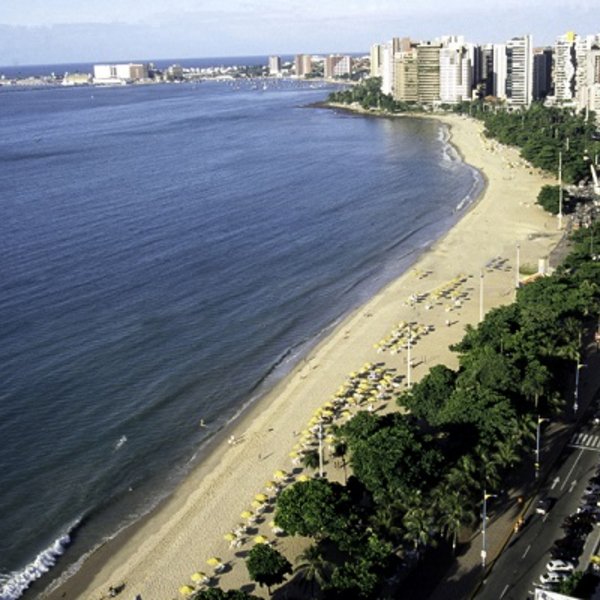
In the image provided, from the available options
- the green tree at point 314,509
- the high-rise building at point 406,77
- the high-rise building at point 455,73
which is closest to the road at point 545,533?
the green tree at point 314,509

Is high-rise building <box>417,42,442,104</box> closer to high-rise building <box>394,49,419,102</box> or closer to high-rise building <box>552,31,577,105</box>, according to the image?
high-rise building <box>394,49,419,102</box>

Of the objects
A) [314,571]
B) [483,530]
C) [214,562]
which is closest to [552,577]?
[483,530]

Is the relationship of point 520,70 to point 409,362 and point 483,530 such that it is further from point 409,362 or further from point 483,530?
point 483,530

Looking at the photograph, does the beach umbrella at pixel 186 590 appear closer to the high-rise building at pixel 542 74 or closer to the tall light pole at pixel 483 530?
the tall light pole at pixel 483 530

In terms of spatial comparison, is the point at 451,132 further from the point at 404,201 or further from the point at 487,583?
the point at 487,583

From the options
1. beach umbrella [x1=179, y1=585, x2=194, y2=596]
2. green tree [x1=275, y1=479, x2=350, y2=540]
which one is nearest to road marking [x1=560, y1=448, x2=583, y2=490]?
green tree [x1=275, y1=479, x2=350, y2=540]

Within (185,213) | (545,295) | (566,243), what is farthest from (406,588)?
(185,213)

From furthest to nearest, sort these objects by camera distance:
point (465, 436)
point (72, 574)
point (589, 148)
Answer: point (589, 148) → point (465, 436) → point (72, 574)
